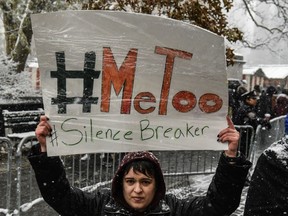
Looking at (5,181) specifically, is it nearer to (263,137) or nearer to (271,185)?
(263,137)

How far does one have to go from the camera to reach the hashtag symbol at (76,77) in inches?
109

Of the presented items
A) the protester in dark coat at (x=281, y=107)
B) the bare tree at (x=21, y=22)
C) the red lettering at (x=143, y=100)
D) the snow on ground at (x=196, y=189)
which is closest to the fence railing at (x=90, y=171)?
the snow on ground at (x=196, y=189)

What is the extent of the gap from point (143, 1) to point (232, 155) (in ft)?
14.4

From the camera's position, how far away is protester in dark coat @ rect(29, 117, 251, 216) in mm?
2504

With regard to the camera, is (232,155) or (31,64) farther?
(31,64)

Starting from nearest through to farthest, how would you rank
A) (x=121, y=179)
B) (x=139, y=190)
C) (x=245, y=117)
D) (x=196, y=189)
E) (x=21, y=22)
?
(x=139, y=190)
(x=121, y=179)
(x=196, y=189)
(x=245, y=117)
(x=21, y=22)

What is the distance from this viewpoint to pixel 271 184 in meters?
2.79

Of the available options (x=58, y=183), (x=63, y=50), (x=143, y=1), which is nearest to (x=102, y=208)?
(x=58, y=183)

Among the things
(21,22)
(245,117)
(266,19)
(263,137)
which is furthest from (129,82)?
(266,19)

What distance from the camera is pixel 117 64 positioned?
9.36 feet

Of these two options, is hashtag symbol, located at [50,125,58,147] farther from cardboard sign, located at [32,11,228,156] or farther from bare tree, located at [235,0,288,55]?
bare tree, located at [235,0,288,55]

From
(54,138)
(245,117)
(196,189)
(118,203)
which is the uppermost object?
(54,138)

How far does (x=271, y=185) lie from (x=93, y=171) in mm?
3530

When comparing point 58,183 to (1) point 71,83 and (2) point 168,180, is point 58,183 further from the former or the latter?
(2) point 168,180
